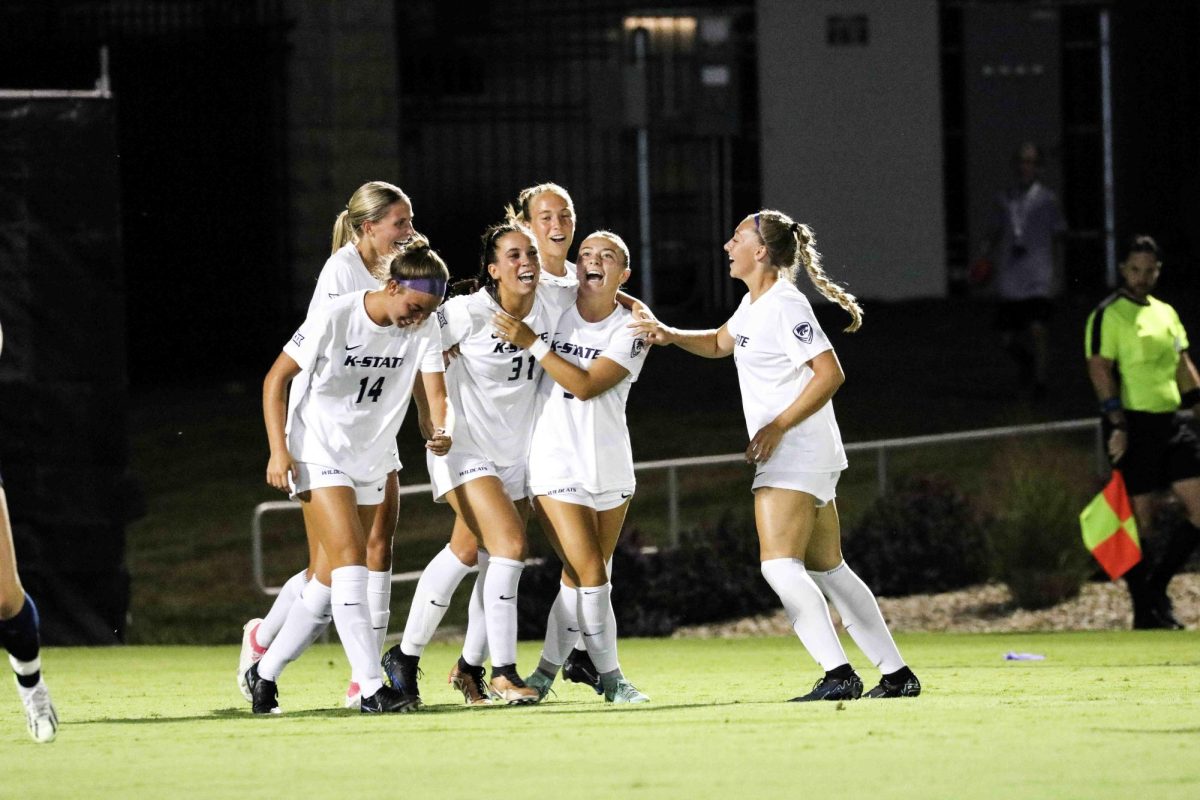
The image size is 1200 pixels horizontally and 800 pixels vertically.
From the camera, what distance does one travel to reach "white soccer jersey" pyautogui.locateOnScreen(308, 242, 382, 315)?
8.64 meters

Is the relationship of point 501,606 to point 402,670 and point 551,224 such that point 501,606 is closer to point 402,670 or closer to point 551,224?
point 402,670

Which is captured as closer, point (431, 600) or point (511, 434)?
point (511, 434)

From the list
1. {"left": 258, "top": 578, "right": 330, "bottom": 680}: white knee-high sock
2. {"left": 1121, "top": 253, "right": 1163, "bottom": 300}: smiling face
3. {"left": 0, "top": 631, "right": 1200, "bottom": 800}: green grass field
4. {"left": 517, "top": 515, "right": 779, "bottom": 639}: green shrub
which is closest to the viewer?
{"left": 0, "top": 631, "right": 1200, "bottom": 800}: green grass field

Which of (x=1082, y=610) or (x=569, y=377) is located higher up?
(x=569, y=377)

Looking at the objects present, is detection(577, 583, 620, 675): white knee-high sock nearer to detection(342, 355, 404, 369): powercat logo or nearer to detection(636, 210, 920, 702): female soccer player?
detection(636, 210, 920, 702): female soccer player

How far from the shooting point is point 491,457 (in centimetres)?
869

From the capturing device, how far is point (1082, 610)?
14.6 meters

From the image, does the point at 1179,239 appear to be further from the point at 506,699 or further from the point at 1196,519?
the point at 506,699

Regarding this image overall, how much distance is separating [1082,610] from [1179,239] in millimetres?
10493

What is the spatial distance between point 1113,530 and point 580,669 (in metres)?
4.18

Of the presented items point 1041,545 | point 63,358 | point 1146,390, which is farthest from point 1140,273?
point 63,358

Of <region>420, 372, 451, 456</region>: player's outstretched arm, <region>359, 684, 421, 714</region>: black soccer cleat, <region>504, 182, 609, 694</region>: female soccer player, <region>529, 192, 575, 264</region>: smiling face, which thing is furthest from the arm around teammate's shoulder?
<region>359, 684, 421, 714</region>: black soccer cleat

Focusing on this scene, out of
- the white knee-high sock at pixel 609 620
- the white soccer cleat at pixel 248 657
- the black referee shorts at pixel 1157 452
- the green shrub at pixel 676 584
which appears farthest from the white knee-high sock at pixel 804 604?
the green shrub at pixel 676 584

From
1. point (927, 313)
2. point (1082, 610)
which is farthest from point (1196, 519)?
point (927, 313)
